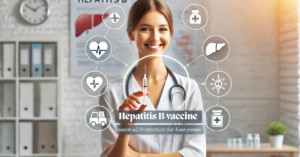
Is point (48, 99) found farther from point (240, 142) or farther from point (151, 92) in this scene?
point (240, 142)

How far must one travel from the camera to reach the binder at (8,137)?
143 centimetres

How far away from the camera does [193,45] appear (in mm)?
1271

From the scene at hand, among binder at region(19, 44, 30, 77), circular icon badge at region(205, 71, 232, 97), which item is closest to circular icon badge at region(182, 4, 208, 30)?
circular icon badge at region(205, 71, 232, 97)

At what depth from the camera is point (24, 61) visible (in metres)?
1.44

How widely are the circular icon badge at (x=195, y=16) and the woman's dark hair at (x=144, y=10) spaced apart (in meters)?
0.10

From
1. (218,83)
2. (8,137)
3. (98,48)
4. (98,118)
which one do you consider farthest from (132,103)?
(8,137)

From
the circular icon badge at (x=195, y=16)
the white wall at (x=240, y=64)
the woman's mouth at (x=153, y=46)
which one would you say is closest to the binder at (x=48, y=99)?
the white wall at (x=240, y=64)

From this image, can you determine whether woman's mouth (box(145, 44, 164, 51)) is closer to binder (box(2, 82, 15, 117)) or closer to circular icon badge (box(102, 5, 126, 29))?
circular icon badge (box(102, 5, 126, 29))

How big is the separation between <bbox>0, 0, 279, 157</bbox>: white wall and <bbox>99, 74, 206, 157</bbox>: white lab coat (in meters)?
0.09

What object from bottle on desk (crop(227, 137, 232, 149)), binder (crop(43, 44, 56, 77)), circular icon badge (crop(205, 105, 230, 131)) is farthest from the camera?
binder (crop(43, 44, 56, 77))

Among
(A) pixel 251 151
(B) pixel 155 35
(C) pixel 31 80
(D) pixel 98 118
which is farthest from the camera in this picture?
(C) pixel 31 80

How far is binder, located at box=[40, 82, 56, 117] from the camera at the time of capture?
1.44 m

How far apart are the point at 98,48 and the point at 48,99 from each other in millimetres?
412

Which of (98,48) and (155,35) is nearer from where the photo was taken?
(155,35)
